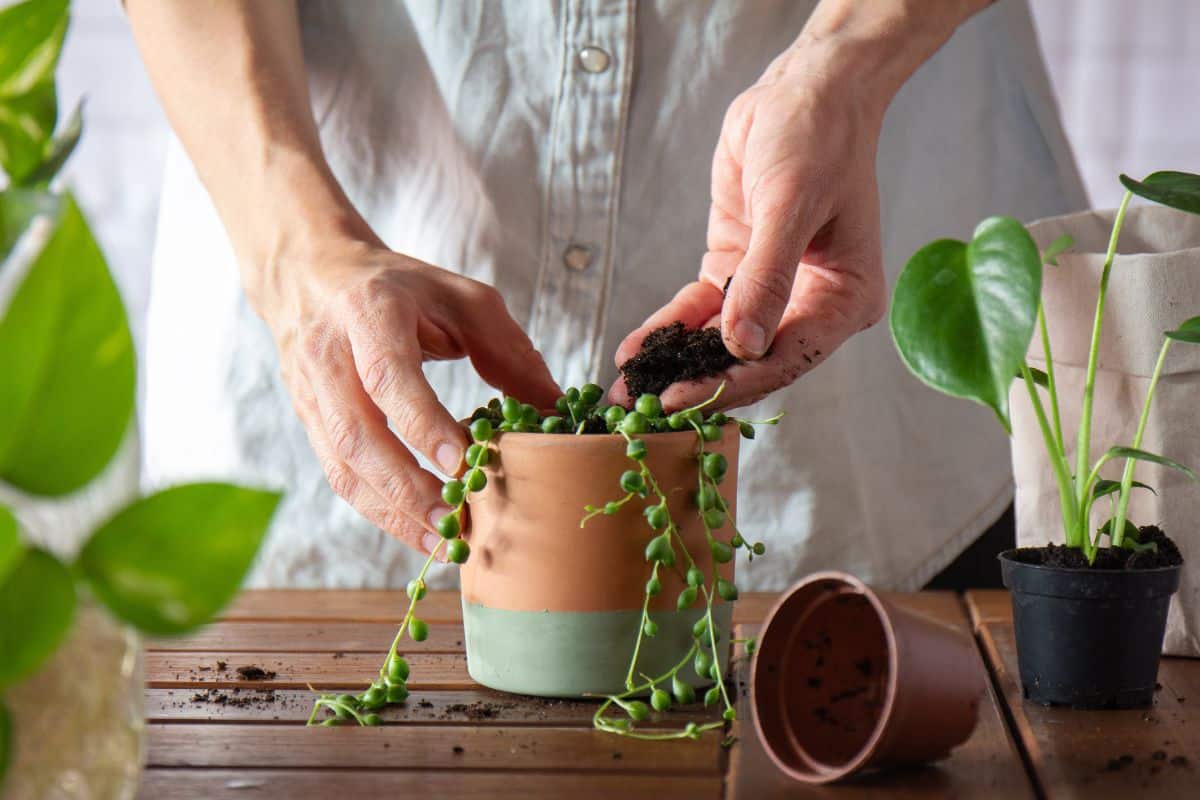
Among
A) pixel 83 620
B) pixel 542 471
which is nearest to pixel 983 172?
pixel 542 471

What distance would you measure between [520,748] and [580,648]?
9cm

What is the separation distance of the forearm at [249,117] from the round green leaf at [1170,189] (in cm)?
55

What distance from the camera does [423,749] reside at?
668 millimetres

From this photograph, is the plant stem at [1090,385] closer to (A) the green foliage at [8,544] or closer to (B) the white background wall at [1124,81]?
(A) the green foliage at [8,544]

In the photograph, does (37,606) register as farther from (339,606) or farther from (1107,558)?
(339,606)

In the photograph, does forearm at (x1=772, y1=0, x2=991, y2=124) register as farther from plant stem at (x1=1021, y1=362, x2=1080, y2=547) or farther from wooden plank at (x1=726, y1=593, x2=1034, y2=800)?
wooden plank at (x1=726, y1=593, x2=1034, y2=800)

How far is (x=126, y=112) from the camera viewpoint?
292 centimetres

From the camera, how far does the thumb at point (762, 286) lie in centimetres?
82

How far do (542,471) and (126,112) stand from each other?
2.54 metres

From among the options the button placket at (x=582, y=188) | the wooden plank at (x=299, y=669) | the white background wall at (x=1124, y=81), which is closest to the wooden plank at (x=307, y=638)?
the wooden plank at (x=299, y=669)

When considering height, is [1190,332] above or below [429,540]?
above

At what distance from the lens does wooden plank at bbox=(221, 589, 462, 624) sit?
1.00 meters

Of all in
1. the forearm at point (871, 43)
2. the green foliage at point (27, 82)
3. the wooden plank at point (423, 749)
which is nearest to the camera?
the green foliage at point (27, 82)

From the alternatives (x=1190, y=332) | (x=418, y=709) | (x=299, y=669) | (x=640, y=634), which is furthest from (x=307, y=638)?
(x=1190, y=332)
